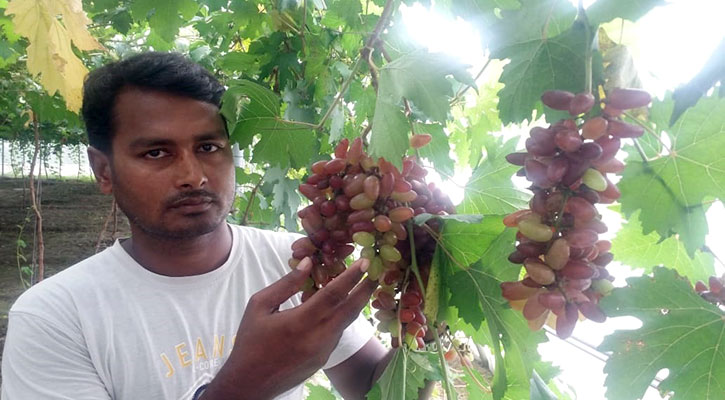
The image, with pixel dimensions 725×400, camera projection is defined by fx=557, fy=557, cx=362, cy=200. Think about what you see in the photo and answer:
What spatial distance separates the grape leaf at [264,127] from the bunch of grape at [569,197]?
636 millimetres

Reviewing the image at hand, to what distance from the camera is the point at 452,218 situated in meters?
0.73

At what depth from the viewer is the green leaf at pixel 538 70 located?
61cm

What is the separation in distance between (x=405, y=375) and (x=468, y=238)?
0.85 ft

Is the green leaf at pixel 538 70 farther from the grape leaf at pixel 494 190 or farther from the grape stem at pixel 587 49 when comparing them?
the grape leaf at pixel 494 190

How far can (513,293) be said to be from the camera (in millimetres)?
630

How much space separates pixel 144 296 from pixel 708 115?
1.16 meters

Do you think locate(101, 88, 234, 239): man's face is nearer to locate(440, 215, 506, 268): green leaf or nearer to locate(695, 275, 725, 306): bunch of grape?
locate(440, 215, 506, 268): green leaf

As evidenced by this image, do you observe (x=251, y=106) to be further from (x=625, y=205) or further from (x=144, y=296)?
(x=625, y=205)

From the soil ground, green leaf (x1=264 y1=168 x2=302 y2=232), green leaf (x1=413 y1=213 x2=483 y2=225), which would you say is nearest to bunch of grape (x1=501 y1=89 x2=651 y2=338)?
green leaf (x1=413 y1=213 x2=483 y2=225)

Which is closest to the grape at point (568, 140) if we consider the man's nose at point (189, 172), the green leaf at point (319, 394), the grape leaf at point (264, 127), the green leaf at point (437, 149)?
the green leaf at point (437, 149)

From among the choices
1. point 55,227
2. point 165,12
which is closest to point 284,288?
point 165,12

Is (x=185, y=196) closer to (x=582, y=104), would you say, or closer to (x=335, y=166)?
(x=335, y=166)

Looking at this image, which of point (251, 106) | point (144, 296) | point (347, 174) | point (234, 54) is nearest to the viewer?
point (347, 174)

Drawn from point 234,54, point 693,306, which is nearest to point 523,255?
point 693,306
